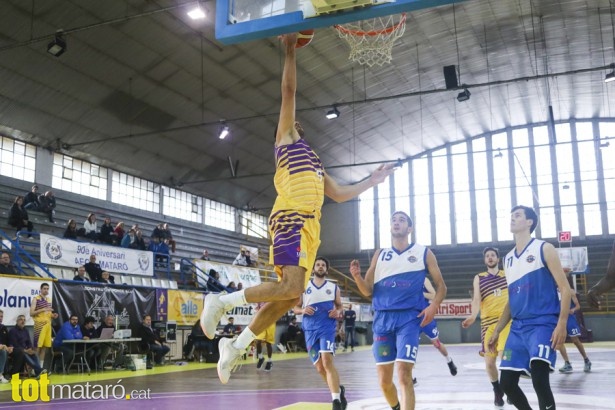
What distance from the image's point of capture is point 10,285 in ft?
46.3

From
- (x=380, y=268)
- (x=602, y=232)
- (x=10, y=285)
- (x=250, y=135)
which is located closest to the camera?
(x=380, y=268)

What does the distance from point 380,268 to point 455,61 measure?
2405cm

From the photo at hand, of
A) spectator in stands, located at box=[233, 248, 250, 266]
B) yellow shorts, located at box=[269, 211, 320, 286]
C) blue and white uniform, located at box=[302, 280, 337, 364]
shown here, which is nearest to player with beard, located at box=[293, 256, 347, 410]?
blue and white uniform, located at box=[302, 280, 337, 364]

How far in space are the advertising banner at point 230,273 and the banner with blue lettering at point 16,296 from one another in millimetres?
8310

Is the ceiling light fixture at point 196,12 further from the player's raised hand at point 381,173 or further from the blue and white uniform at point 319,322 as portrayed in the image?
the player's raised hand at point 381,173

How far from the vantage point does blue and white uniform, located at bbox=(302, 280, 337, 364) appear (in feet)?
27.1

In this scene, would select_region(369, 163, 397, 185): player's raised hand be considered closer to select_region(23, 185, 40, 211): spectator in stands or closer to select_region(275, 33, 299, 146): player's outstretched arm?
select_region(275, 33, 299, 146): player's outstretched arm

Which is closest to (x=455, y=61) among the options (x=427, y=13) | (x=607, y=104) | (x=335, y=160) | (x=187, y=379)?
(x=427, y=13)

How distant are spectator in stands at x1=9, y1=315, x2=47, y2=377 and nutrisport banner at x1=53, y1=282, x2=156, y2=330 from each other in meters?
1.82

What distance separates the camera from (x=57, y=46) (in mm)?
18031

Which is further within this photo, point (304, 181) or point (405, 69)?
point (405, 69)

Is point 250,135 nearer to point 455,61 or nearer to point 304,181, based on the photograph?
point 455,61

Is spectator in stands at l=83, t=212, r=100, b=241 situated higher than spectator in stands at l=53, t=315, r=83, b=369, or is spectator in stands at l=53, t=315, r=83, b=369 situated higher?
spectator in stands at l=83, t=212, r=100, b=241

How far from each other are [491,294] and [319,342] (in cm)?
273
